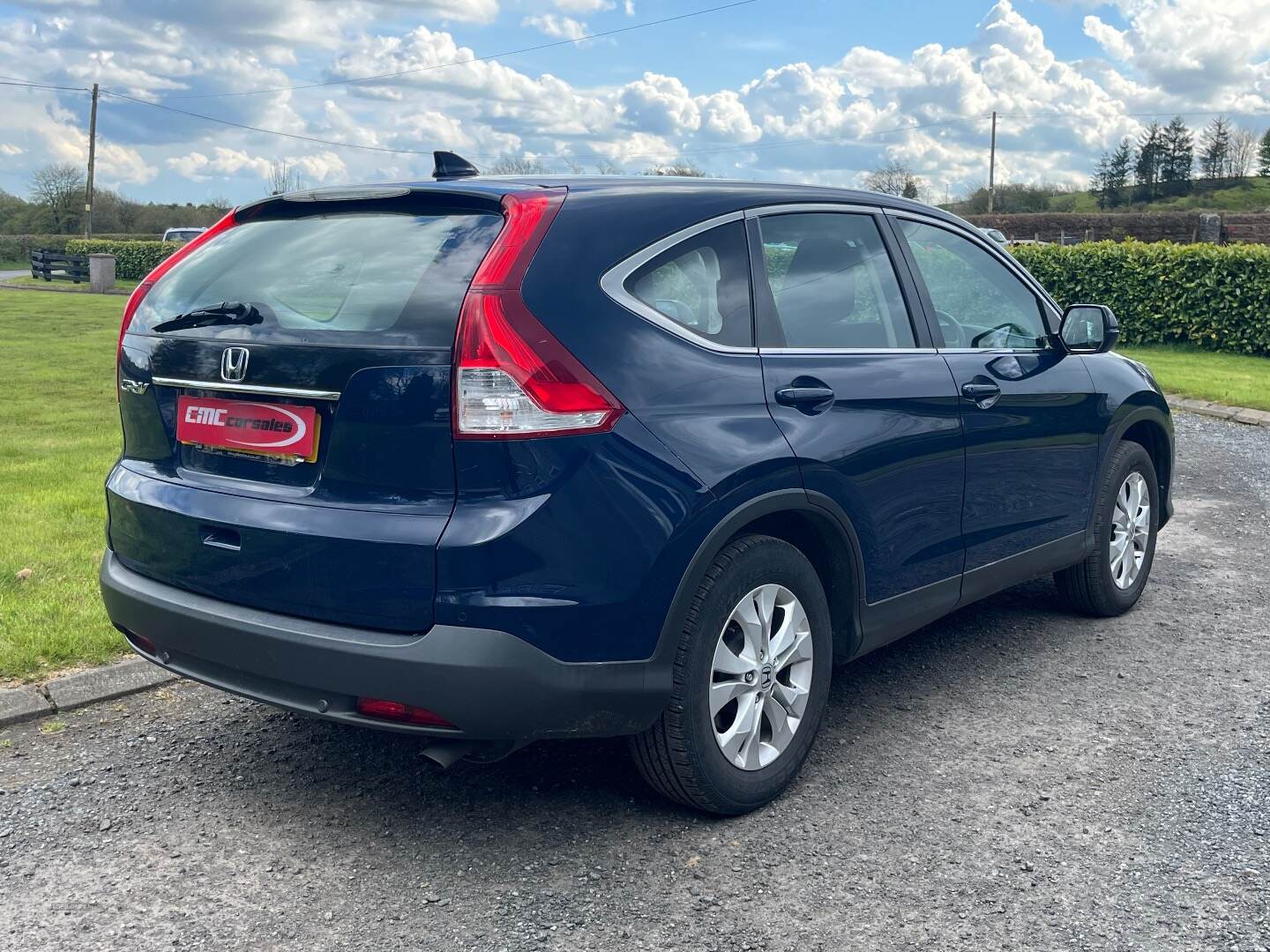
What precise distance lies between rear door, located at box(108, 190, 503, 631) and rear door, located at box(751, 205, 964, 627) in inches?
39.3

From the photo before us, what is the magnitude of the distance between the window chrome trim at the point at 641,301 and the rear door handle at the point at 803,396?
15 cm

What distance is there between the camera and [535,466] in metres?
2.93

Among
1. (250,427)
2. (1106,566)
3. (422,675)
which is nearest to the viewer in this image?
(422,675)

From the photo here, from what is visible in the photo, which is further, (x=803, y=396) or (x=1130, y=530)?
(x=1130, y=530)

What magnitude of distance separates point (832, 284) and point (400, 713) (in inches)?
77.0

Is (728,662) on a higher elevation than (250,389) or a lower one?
lower

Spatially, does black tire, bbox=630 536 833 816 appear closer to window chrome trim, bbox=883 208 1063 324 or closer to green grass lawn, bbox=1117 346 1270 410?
window chrome trim, bbox=883 208 1063 324

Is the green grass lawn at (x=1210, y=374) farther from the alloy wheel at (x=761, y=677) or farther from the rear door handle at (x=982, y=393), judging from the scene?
the alloy wheel at (x=761, y=677)

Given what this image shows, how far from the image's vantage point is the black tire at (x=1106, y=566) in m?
5.29

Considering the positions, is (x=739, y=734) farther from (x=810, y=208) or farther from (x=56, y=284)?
(x=56, y=284)

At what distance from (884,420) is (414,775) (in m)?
1.82

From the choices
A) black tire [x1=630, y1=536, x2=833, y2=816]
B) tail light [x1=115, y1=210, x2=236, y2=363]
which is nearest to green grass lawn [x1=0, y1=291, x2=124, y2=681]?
tail light [x1=115, y1=210, x2=236, y2=363]

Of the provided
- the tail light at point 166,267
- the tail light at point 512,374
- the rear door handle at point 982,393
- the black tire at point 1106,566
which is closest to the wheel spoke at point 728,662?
the tail light at point 512,374

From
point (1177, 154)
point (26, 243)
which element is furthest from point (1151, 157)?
point (26, 243)
